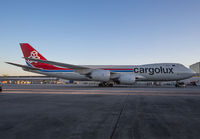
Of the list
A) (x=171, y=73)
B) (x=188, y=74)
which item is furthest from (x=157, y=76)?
(x=188, y=74)

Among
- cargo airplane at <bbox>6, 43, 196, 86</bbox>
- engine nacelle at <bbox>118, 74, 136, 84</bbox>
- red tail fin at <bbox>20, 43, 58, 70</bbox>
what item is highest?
red tail fin at <bbox>20, 43, 58, 70</bbox>

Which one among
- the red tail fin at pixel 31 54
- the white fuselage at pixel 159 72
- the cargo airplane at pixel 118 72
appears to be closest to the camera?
the cargo airplane at pixel 118 72

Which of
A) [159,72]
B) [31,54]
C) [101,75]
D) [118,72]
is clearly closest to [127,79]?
[118,72]

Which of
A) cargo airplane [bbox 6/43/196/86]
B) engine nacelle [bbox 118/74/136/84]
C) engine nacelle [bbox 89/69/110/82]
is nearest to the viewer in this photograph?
engine nacelle [bbox 118/74/136/84]

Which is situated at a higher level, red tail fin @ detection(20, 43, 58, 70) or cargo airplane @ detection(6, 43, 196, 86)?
red tail fin @ detection(20, 43, 58, 70)

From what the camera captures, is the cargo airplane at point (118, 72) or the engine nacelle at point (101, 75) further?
the cargo airplane at point (118, 72)

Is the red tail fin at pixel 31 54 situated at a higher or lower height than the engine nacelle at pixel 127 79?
higher

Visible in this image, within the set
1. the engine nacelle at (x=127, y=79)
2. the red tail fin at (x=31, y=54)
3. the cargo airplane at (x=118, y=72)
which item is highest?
the red tail fin at (x=31, y=54)

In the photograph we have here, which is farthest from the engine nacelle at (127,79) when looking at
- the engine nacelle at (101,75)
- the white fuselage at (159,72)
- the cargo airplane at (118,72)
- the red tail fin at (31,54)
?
the red tail fin at (31,54)

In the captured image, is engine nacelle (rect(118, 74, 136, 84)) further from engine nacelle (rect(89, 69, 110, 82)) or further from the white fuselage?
engine nacelle (rect(89, 69, 110, 82))

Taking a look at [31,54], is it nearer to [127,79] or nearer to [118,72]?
[118,72]

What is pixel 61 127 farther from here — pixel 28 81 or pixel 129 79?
pixel 28 81

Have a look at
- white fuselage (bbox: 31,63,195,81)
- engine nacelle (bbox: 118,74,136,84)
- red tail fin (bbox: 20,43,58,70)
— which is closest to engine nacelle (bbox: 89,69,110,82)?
engine nacelle (bbox: 118,74,136,84)

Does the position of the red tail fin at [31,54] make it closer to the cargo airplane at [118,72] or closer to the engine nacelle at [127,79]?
the cargo airplane at [118,72]
